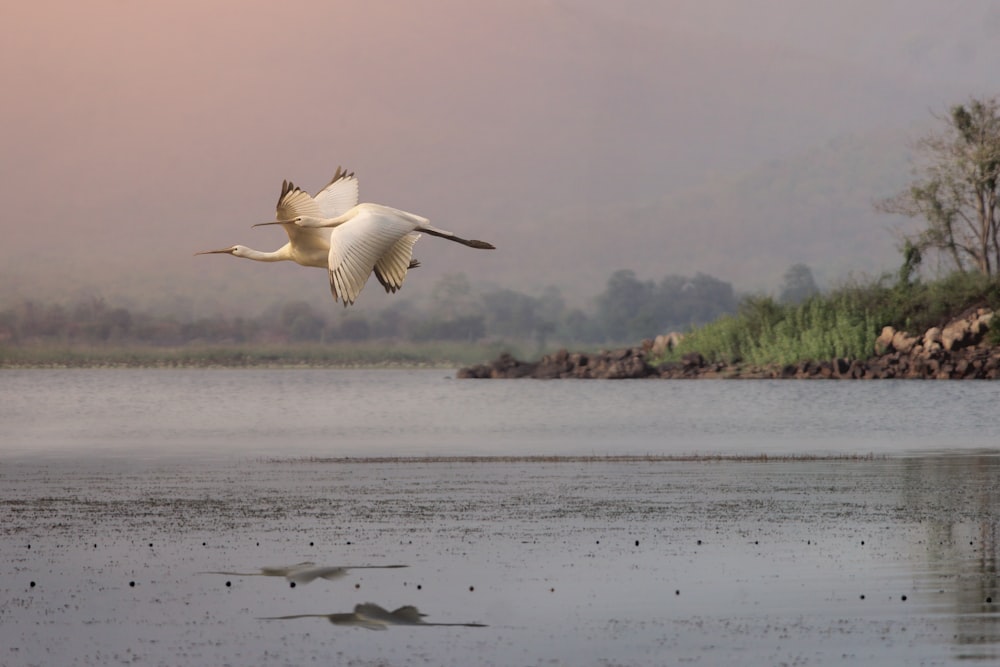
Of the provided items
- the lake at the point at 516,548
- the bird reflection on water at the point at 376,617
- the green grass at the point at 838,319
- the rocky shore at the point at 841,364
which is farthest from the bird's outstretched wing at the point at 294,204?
the green grass at the point at 838,319

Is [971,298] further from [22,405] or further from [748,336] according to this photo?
[22,405]

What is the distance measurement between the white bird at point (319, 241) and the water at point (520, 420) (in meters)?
9.84

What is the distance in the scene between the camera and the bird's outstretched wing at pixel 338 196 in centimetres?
1441

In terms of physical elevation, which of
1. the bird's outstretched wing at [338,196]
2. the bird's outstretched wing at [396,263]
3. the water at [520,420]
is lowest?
the water at [520,420]

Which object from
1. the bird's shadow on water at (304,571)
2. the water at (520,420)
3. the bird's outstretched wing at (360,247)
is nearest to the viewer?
the bird's shadow on water at (304,571)

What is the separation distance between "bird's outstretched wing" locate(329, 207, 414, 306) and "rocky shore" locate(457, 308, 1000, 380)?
4498 cm

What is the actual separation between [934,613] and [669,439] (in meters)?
17.7

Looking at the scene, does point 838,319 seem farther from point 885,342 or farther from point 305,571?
point 305,571

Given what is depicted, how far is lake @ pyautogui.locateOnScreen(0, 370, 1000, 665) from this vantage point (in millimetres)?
8672

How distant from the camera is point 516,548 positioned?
12250mm

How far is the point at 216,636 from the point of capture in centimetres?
888

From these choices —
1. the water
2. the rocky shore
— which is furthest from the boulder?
the water

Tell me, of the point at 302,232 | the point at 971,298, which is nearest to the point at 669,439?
the point at 302,232

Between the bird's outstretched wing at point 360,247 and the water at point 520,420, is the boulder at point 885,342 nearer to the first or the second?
the water at point 520,420
